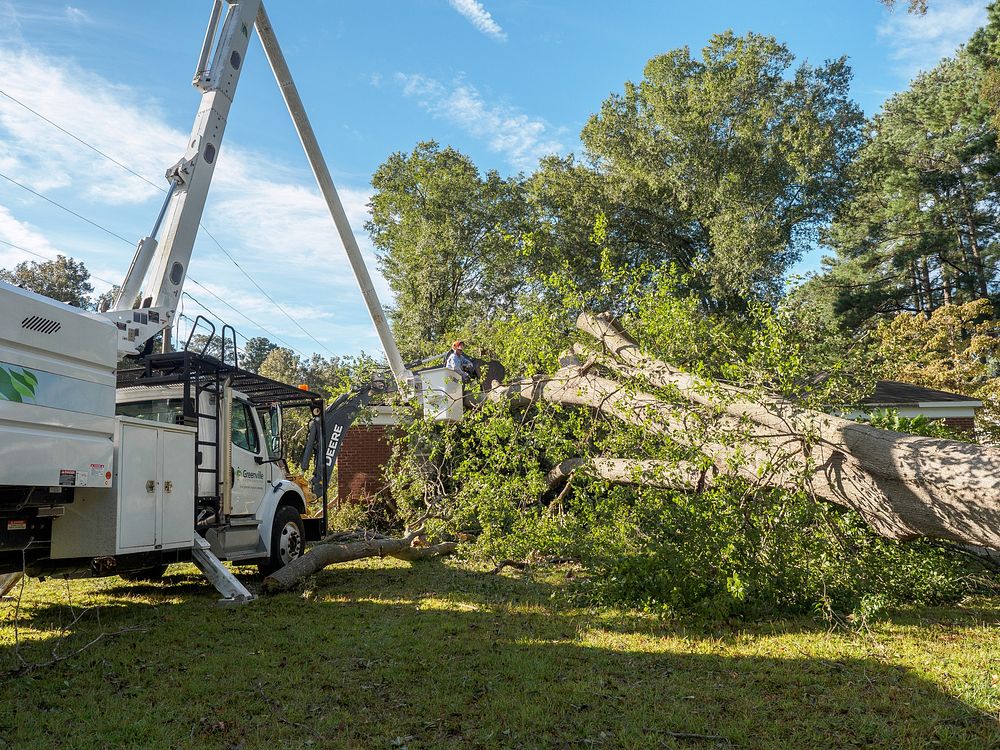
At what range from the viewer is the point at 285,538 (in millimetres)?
9641

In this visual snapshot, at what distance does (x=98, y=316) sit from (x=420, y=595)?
175 inches

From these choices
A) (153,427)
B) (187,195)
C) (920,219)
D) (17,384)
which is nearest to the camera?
(17,384)

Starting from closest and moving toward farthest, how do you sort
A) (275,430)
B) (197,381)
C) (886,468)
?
(886,468)
(197,381)
(275,430)

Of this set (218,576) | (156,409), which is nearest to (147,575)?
(218,576)

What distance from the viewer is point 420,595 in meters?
8.11

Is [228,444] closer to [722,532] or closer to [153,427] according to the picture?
[153,427]

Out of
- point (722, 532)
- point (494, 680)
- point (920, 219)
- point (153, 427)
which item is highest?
point (920, 219)

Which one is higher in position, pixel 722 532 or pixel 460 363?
pixel 460 363

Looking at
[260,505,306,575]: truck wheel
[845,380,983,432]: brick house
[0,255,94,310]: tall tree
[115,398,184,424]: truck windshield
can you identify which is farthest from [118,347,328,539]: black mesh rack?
[0,255,94,310]: tall tree

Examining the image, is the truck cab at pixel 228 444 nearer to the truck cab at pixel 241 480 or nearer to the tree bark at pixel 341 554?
the truck cab at pixel 241 480

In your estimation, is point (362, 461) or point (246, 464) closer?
point (246, 464)

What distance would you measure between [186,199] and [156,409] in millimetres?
2590

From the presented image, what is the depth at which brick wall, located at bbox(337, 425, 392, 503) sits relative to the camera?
15844 mm

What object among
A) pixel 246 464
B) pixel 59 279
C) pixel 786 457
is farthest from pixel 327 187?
pixel 59 279
